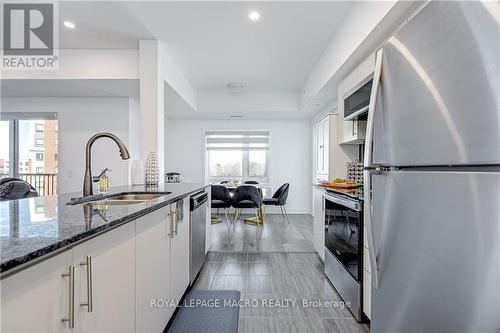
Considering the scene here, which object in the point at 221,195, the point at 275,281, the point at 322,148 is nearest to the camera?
the point at 275,281

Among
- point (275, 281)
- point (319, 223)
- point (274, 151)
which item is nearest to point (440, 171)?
point (275, 281)

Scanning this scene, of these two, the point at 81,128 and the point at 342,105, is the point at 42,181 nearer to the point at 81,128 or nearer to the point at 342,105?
the point at 81,128

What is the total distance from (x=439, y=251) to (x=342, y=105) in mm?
2518

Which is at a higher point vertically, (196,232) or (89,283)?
(89,283)

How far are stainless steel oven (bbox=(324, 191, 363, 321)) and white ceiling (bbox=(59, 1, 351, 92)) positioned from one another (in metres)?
1.87

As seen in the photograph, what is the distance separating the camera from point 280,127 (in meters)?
6.45

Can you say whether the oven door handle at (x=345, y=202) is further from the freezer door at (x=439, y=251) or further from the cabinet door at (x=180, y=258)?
the cabinet door at (x=180, y=258)

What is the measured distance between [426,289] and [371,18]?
2043 mm

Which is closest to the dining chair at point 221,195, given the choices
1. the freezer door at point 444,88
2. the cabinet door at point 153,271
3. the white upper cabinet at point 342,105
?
the white upper cabinet at point 342,105

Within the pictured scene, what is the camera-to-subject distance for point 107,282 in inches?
38.8

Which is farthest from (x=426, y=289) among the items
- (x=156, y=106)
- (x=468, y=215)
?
(x=156, y=106)

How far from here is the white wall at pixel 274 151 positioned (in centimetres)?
641

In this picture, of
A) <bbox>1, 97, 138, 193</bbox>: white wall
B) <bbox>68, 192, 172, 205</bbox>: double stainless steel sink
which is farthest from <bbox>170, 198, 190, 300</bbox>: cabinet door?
<bbox>1, 97, 138, 193</bbox>: white wall

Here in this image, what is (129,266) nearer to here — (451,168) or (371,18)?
(451,168)
